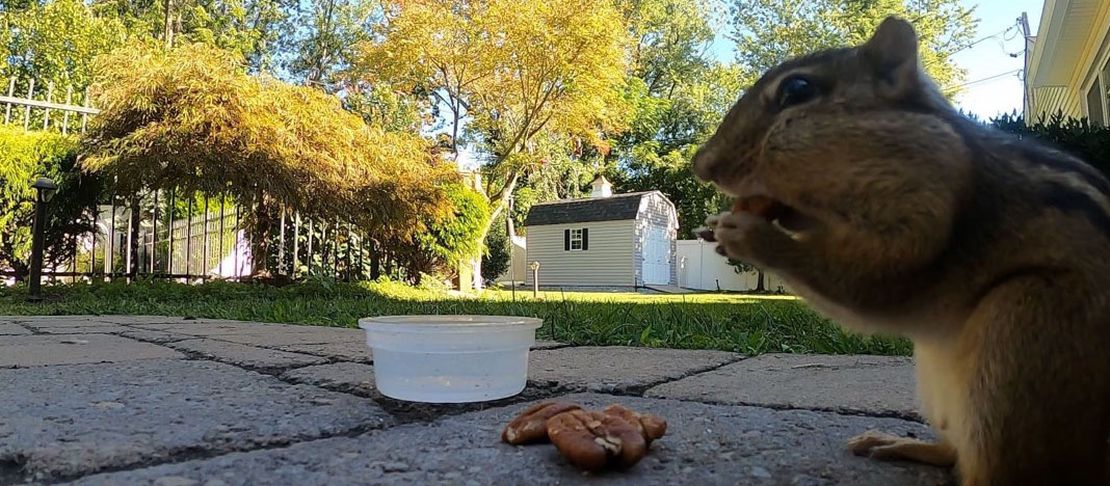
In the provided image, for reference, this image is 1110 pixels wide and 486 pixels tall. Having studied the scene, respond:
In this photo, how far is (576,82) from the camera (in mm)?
13000

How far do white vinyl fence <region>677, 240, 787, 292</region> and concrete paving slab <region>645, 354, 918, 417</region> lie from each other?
15.8m

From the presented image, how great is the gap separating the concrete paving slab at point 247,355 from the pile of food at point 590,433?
3.32ft

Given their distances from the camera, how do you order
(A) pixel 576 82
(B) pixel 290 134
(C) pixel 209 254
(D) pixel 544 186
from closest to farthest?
(B) pixel 290 134, (C) pixel 209 254, (A) pixel 576 82, (D) pixel 544 186

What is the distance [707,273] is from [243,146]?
14.5 m

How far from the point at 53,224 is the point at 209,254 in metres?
2.42

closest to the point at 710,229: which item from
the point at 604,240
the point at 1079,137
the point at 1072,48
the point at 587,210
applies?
the point at 1079,137

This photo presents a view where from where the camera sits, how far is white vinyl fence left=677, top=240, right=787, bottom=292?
1806 centimetres

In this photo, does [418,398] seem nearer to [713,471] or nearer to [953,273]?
[713,471]

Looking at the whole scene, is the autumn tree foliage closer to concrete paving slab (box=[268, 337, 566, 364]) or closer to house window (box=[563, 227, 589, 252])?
house window (box=[563, 227, 589, 252])

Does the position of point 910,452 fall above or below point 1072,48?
below

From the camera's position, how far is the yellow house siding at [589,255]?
62.5 ft

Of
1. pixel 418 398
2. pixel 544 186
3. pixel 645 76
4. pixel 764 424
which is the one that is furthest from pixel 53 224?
pixel 645 76

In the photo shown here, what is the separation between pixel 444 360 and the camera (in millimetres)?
1336

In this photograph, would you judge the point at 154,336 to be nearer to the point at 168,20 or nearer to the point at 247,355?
the point at 247,355
